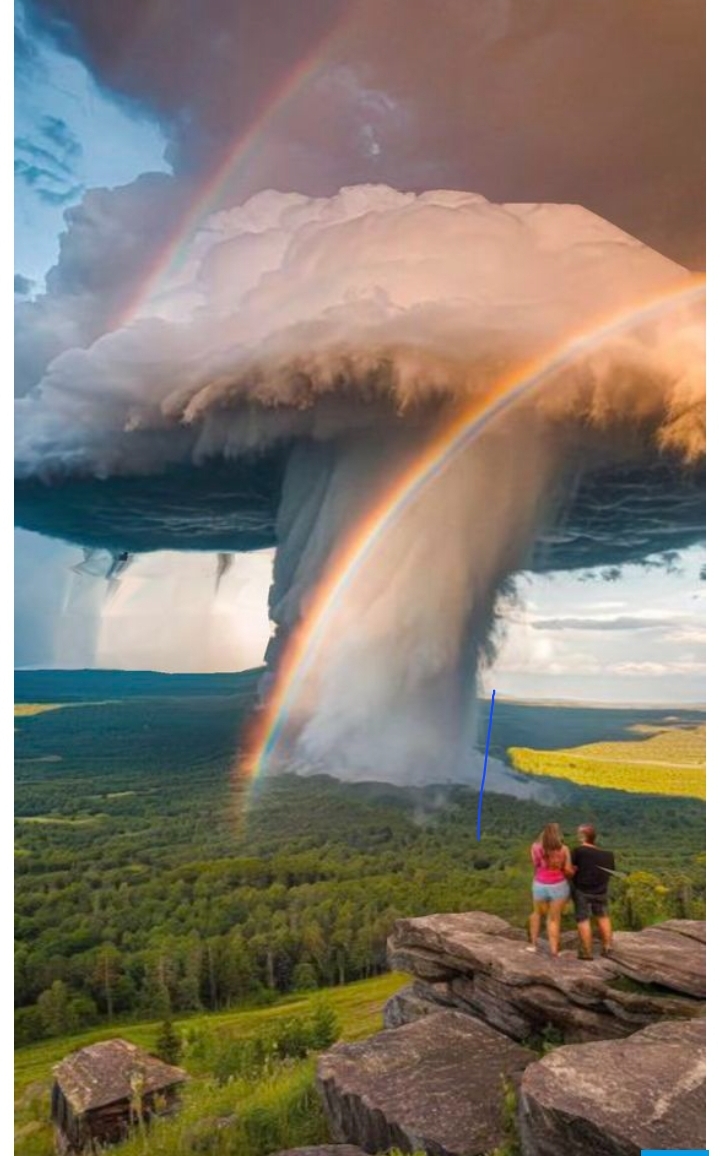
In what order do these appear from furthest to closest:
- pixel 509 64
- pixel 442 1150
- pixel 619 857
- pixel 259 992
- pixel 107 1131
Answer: pixel 619 857 → pixel 509 64 → pixel 259 992 → pixel 107 1131 → pixel 442 1150

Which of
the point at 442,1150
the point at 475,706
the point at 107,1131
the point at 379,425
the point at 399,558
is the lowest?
the point at 107,1131

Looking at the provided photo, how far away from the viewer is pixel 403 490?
22.8 ft

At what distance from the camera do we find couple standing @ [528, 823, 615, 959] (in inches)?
158

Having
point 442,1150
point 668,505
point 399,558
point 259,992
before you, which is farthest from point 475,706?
point 442,1150

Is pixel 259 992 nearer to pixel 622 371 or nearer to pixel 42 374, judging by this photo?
pixel 42 374

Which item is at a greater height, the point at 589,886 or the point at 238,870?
the point at 589,886

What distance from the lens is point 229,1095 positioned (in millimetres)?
4082

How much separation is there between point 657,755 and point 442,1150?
15.4 ft

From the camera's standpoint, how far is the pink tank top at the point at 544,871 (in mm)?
4043

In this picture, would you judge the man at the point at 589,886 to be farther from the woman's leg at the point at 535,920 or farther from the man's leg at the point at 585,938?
the woman's leg at the point at 535,920

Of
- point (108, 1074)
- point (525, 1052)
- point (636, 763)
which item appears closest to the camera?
point (525, 1052)

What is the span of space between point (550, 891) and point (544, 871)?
10 centimetres

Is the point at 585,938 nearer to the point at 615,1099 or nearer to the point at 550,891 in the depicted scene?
the point at 550,891

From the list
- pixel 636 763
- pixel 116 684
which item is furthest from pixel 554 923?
pixel 116 684
